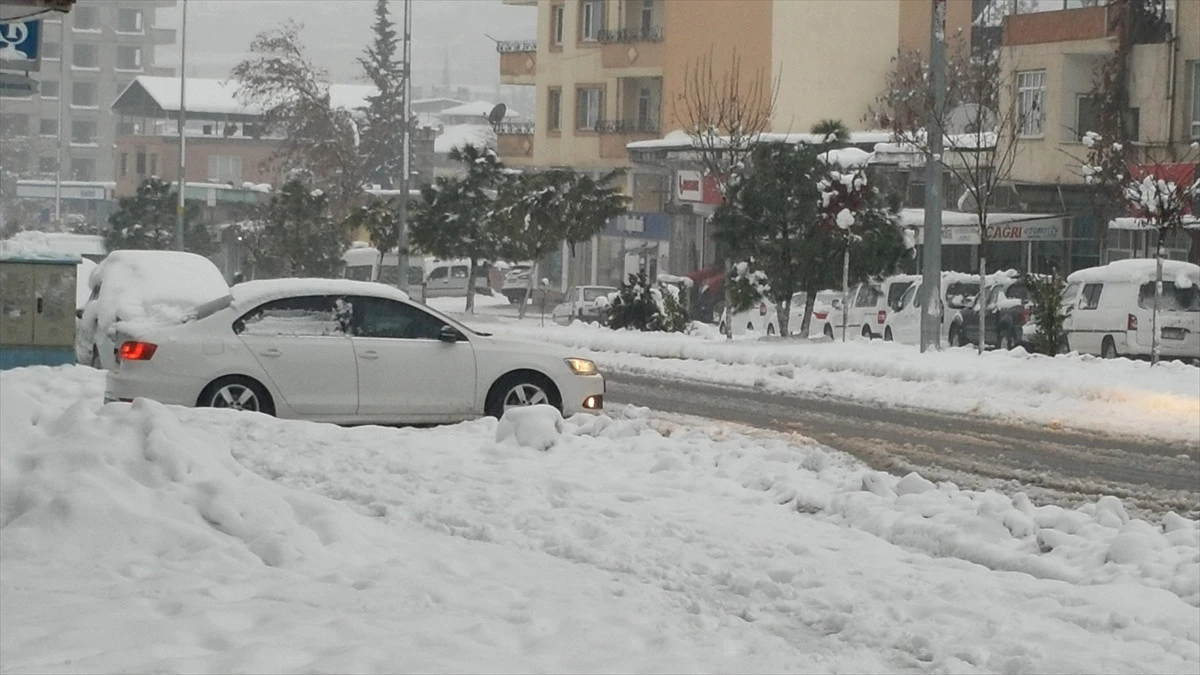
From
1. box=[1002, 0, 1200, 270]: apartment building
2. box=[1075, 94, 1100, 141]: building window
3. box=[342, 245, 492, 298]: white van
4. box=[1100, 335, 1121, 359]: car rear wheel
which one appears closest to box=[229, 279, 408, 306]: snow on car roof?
box=[1100, 335, 1121, 359]: car rear wheel

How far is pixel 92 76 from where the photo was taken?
145m

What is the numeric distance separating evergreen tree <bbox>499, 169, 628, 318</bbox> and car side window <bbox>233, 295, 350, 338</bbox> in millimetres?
30439

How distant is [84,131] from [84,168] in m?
3.82

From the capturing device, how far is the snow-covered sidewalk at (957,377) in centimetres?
2148

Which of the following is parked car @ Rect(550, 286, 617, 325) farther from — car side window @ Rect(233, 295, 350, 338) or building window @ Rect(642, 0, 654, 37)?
car side window @ Rect(233, 295, 350, 338)

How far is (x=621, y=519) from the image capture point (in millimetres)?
10977

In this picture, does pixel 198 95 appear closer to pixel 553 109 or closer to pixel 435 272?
pixel 435 272

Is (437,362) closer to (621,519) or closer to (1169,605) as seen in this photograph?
(621,519)

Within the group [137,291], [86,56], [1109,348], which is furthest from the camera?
[86,56]

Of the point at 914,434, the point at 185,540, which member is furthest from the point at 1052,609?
the point at 914,434

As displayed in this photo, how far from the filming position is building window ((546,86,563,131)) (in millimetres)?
68062

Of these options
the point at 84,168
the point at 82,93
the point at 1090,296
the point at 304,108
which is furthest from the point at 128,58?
the point at 1090,296

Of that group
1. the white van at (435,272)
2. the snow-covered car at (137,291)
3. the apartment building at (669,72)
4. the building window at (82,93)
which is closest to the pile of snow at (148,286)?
the snow-covered car at (137,291)

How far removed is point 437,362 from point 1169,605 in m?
8.65
